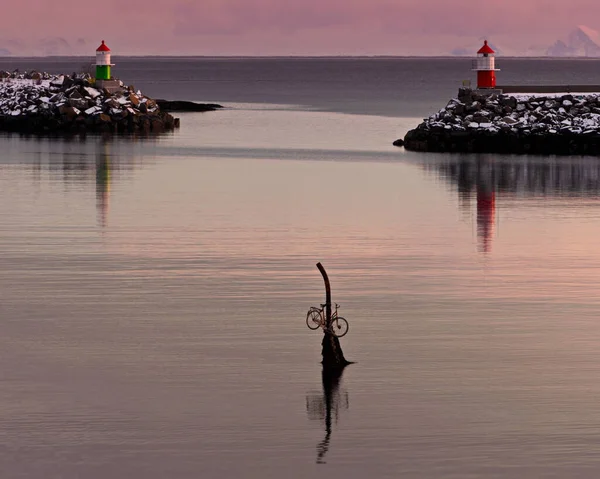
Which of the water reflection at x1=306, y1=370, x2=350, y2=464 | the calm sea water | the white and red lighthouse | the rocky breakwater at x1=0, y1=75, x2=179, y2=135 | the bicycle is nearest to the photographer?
the calm sea water

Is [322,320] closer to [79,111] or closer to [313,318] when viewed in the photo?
[313,318]

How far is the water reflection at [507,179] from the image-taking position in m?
34.1

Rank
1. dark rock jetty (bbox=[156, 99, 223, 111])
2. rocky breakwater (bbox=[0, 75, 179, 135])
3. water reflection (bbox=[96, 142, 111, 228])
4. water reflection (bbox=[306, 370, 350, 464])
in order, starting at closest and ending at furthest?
water reflection (bbox=[306, 370, 350, 464]) → water reflection (bbox=[96, 142, 111, 228]) → rocky breakwater (bbox=[0, 75, 179, 135]) → dark rock jetty (bbox=[156, 99, 223, 111])

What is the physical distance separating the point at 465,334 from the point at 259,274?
5.38 meters

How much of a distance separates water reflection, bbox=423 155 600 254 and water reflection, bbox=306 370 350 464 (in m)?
12.9

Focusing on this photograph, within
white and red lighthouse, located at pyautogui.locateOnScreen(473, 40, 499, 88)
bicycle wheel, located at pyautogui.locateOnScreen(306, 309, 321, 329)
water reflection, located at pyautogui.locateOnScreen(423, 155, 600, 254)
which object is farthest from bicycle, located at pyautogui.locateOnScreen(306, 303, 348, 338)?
white and red lighthouse, located at pyautogui.locateOnScreen(473, 40, 499, 88)

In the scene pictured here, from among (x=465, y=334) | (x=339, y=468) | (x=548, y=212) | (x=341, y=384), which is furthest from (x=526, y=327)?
(x=548, y=212)

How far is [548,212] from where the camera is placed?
32.0 metres

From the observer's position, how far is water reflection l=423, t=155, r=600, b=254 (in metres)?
34.1

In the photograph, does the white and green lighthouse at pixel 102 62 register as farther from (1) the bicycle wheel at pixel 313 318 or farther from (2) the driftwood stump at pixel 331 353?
(2) the driftwood stump at pixel 331 353

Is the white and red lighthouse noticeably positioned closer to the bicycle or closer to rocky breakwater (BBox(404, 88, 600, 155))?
rocky breakwater (BBox(404, 88, 600, 155))

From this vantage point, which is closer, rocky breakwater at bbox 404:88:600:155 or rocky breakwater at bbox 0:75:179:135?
rocky breakwater at bbox 404:88:600:155

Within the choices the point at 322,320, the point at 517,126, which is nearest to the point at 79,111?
the point at 517,126

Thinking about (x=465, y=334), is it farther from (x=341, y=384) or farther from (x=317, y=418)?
(x=317, y=418)
